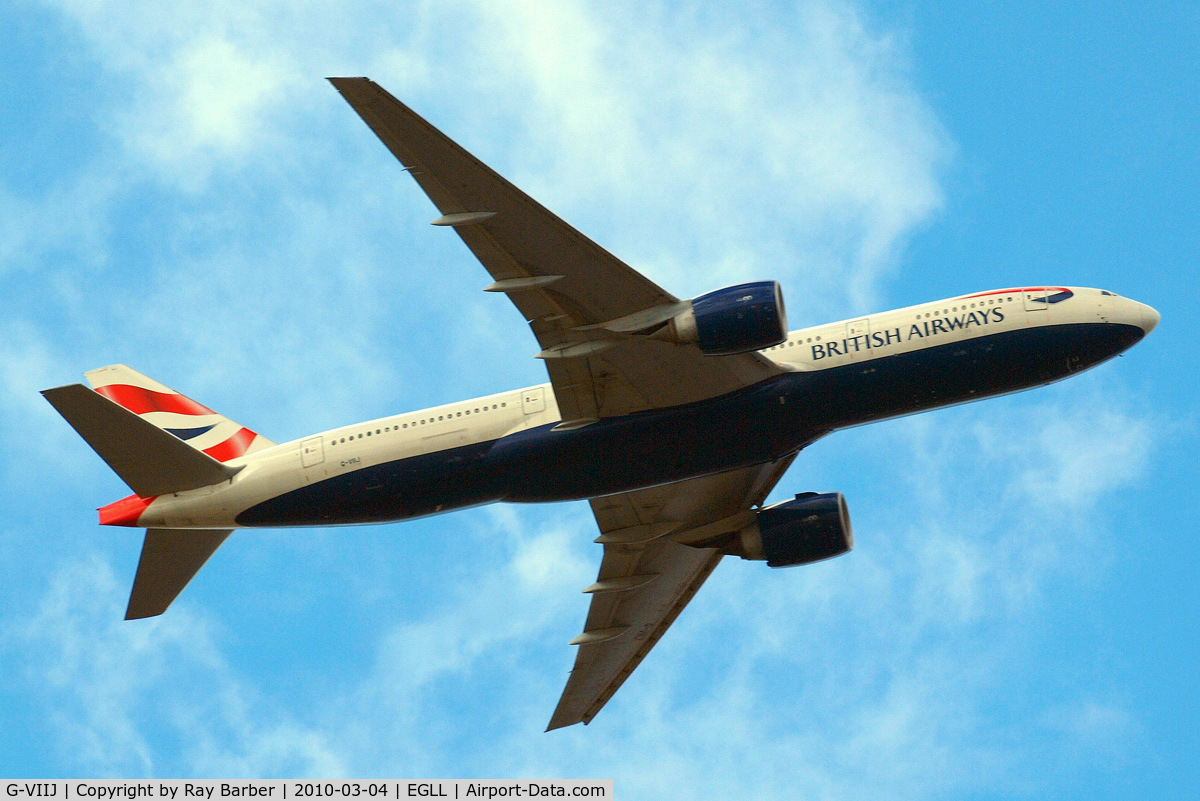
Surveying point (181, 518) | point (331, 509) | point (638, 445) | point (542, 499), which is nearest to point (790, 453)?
point (638, 445)

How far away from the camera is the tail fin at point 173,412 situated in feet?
129

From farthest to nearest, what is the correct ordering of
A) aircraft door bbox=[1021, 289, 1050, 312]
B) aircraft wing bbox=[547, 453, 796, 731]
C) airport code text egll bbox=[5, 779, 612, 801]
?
aircraft wing bbox=[547, 453, 796, 731], aircraft door bbox=[1021, 289, 1050, 312], airport code text egll bbox=[5, 779, 612, 801]

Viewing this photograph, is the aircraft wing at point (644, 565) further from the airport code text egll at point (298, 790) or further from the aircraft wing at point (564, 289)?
the airport code text egll at point (298, 790)

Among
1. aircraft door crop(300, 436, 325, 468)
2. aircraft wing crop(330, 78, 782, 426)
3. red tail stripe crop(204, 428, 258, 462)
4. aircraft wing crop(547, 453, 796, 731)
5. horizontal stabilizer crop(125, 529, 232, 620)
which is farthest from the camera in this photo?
aircraft wing crop(547, 453, 796, 731)

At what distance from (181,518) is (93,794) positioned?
7.76 m

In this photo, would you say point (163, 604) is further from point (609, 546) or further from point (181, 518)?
point (609, 546)

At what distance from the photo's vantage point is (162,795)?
31406 mm

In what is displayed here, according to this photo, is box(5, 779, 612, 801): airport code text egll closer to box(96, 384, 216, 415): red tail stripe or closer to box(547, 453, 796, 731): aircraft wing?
box(547, 453, 796, 731): aircraft wing

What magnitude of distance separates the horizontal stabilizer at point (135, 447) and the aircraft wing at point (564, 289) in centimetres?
1018

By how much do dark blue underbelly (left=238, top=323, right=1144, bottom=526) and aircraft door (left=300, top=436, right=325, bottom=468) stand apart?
6.23 ft

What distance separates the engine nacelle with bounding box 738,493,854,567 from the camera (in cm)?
3956

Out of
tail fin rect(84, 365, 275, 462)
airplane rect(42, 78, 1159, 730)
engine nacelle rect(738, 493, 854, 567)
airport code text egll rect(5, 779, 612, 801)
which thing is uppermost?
tail fin rect(84, 365, 275, 462)

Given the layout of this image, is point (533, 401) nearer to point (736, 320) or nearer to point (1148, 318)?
point (736, 320)

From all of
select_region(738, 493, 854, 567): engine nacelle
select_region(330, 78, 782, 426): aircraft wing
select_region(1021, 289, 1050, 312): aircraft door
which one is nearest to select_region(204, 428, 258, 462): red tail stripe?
select_region(330, 78, 782, 426): aircraft wing
